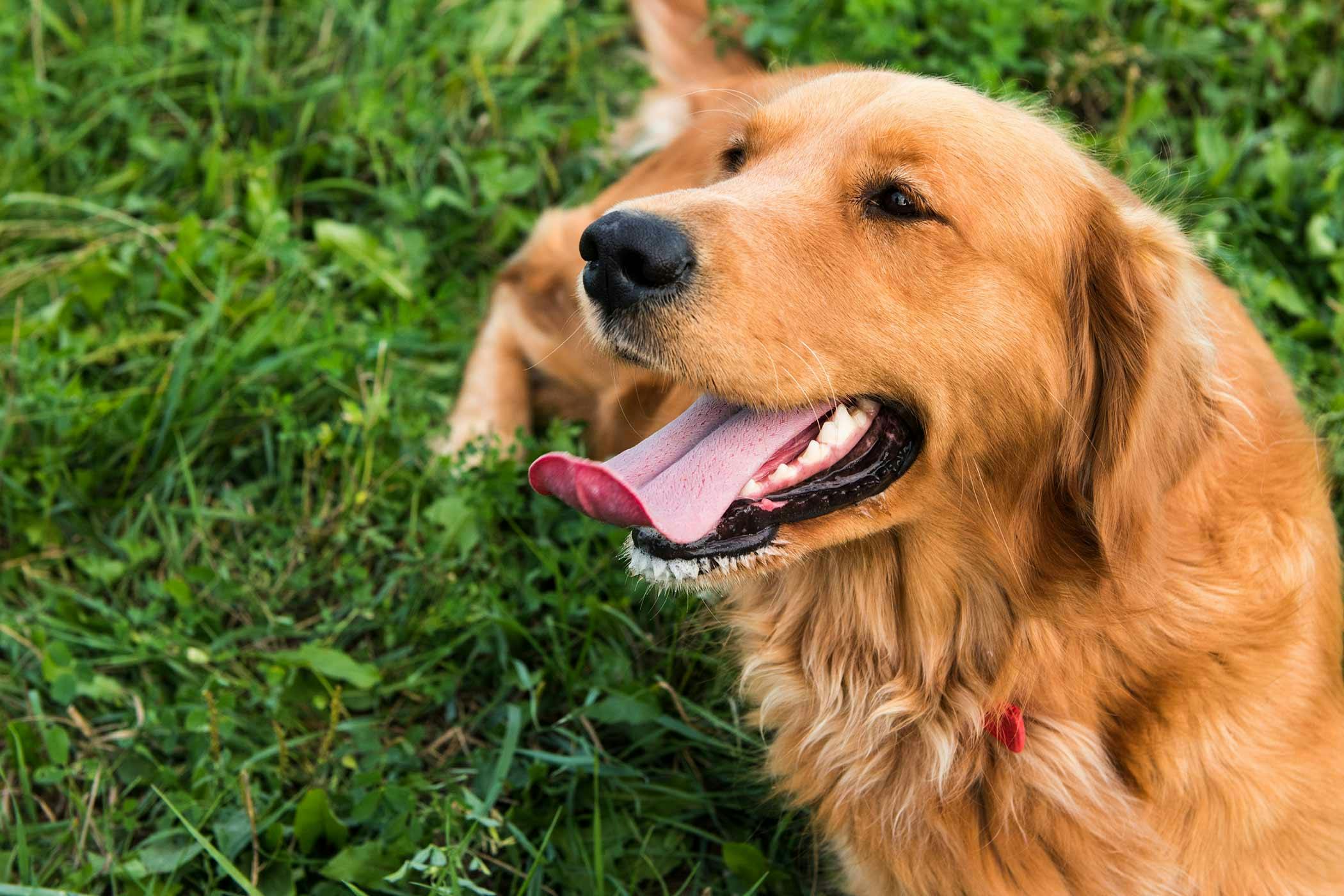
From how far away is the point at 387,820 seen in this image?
2914mm

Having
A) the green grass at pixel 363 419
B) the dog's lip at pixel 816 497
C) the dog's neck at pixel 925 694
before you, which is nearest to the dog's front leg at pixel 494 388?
the green grass at pixel 363 419

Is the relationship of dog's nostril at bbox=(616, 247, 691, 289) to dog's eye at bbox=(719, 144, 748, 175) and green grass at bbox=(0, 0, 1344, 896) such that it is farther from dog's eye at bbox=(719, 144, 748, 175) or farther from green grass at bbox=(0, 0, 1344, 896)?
green grass at bbox=(0, 0, 1344, 896)

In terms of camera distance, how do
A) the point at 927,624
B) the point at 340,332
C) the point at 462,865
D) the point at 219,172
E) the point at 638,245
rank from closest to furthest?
the point at 638,245
the point at 927,624
the point at 462,865
the point at 340,332
the point at 219,172

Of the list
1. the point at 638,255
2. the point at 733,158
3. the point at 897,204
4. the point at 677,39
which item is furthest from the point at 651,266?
the point at 677,39

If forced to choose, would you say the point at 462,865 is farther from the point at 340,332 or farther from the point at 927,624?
the point at 340,332

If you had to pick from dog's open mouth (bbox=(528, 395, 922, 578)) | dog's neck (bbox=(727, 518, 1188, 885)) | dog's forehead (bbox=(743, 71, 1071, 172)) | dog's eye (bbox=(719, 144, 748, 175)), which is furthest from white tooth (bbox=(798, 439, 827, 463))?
dog's eye (bbox=(719, 144, 748, 175))

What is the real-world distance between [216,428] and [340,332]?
541 millimetres

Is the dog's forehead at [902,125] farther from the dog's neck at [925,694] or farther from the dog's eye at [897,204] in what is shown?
the dog's neck at [925,694]

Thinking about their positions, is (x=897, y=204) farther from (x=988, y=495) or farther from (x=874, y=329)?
(x=988, y=495)

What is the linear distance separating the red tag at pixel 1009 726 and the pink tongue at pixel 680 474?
0.73m

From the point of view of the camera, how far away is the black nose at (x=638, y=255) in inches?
88.2

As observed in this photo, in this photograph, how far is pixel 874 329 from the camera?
2.33 metres

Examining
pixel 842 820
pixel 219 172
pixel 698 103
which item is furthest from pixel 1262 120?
pixel 219 172

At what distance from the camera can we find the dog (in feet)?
7.66
